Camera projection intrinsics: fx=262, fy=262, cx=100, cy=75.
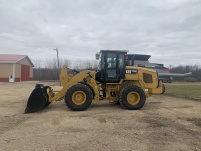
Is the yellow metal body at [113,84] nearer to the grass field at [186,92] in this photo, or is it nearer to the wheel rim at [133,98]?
the wheel rim at [133,98]

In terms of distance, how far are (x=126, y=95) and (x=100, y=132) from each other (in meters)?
4.63

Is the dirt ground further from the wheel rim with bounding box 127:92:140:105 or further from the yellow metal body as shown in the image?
Result: the yellow metal body

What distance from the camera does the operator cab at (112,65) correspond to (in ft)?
40.6

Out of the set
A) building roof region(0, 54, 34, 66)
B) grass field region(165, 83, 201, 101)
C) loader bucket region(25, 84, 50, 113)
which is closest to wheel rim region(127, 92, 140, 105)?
loader bucket region(25, 84, 50, 113)

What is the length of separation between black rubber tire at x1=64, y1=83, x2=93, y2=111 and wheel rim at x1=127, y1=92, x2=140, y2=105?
71.4 inches

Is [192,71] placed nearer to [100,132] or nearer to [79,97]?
[79,97]

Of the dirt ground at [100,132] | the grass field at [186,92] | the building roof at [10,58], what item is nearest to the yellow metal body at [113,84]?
the dirt ground at [100,132]

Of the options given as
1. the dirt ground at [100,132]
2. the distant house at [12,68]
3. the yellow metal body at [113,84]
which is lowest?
the dirt ground at [100,132]

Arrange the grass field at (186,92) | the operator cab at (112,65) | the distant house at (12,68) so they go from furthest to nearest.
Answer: the distant house at (12,68) < the grass field at (186,92) < the operator cab at (112,65)

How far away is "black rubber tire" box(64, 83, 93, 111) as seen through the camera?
11.5 m

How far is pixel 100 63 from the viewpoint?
41.3 ft

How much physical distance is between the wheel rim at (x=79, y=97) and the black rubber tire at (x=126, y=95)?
5.52ft

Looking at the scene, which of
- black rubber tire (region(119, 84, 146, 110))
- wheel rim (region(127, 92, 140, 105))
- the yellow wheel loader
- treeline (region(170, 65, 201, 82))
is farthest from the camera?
treeline (region(170, 65, 201, 82))

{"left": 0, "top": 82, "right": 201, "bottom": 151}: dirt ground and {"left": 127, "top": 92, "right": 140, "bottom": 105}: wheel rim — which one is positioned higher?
{"left": 127, "top": 92, "right": 140, "bottom": 105}: wheel rim
